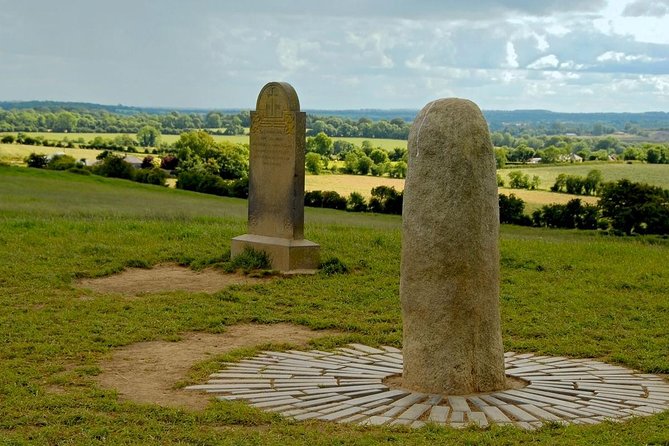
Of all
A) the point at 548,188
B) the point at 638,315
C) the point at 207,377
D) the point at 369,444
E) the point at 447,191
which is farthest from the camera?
the point at 548,188

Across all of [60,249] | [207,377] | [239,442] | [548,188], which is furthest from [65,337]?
[548,188]

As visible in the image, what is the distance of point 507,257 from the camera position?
56.7 ft

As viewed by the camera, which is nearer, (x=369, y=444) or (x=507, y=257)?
(x=369, y=444)

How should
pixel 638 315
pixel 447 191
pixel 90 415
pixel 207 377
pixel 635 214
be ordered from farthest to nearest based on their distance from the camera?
pixel 635 214 < pixel 638 315 < pixel 207 377 < pixel 447 191 < pixel 90 415

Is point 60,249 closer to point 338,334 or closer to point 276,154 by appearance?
point 276,154

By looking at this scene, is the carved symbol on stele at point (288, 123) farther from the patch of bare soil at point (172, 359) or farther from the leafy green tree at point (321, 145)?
the leafy green tree at point (321, 145)

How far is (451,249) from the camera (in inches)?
330

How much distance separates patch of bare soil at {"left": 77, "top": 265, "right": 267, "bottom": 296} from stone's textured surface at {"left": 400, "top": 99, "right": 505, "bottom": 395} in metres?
6.90

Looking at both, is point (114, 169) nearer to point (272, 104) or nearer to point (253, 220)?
point (253, 220)

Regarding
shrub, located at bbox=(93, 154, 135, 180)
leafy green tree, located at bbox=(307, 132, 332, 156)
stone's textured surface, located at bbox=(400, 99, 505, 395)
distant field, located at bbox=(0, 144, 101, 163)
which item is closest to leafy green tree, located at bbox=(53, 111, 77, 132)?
distant field, located at bbox=(0, 144, 101, 163)

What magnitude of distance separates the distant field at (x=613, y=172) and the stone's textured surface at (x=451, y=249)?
→ 41.0 m

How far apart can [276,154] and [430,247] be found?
8789 millimetres

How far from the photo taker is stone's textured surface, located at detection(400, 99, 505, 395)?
8375 mm

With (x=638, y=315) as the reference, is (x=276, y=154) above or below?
above
